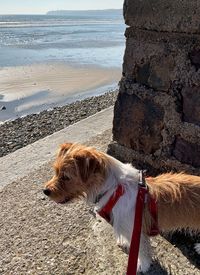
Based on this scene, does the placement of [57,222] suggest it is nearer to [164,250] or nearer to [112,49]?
[164,250]

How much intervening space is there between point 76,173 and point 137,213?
525 mm

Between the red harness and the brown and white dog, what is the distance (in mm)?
33

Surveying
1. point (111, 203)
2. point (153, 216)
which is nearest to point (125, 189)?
point (111, 203)

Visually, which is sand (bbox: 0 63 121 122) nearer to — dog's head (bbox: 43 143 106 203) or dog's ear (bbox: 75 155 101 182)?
dog's head (bbox: 43 143 106 203)

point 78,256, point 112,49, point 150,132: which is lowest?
point 112,49

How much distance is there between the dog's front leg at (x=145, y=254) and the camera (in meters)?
3.34

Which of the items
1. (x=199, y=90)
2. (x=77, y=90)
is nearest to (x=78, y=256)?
(x=199, y=90)

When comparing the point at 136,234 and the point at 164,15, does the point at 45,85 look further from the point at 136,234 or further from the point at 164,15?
the point at 136,234

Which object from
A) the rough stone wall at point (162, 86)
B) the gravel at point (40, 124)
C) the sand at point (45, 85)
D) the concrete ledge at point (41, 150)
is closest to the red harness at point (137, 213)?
the rough stone wall at point (162, 86)

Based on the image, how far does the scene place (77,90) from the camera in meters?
14.2

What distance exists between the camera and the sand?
39.9 ft

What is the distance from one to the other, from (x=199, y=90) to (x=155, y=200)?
925mm

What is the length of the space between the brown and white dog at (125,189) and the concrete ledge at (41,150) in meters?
1.65

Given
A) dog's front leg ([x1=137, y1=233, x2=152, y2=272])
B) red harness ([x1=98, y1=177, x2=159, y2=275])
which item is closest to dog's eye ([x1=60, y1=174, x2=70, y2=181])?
red harness ([x1=98, y1=177, x2=159, y2=275])
